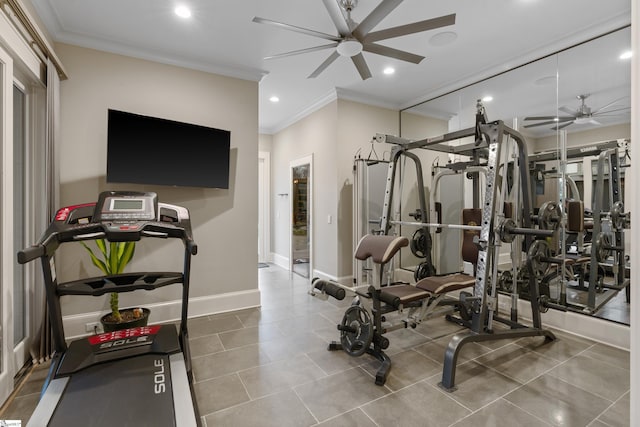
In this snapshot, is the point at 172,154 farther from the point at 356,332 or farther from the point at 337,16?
the point at 356,332

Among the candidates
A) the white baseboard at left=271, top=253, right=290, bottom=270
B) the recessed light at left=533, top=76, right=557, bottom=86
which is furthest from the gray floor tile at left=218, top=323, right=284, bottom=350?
the recessed light at left=533, top=76, right=557, bottom=86

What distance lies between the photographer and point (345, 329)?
2.69 metres

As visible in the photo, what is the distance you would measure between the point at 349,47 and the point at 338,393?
104 inches

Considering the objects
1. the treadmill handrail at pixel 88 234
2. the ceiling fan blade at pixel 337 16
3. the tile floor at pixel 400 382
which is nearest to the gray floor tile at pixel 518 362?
the tile floor at pixel 400 382

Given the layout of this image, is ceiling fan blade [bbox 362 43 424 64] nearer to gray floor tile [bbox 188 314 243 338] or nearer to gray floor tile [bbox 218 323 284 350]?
gray floor tile [bbox 218 323 284 350]

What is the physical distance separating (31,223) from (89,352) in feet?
4.36

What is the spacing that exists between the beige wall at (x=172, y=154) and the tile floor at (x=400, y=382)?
727mm

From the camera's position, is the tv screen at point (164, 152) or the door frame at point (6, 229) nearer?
the door frame at point (6, 229)

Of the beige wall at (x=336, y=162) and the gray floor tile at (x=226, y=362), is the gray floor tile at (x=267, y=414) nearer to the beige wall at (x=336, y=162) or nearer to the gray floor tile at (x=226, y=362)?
the gray floor tile at (x=226, y=362)

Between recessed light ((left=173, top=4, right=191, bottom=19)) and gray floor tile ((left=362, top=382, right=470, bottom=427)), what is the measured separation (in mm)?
3390

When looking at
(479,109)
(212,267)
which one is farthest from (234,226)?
(479,109)

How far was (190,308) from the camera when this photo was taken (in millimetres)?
3600

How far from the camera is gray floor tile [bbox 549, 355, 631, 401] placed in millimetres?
2227

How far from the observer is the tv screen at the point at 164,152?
3062 mm
